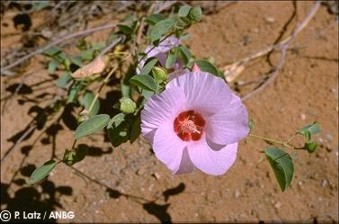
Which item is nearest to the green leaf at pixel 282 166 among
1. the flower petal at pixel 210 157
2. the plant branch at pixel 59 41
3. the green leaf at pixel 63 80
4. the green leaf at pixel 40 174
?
the flower petal at pixel 210 157

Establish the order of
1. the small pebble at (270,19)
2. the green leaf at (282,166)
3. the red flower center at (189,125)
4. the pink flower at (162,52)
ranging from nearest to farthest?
1. the red flower center at (189,125)
2. the green leaf at (282,166)
3. the pink flower at (162,52)
4. the small pebble at (270,19)

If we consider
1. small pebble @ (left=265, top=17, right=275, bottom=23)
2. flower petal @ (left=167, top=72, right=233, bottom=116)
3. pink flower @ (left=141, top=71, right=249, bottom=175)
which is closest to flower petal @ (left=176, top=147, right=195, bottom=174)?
pink flower @ (left=141, top=71, right=249, bottom=175)

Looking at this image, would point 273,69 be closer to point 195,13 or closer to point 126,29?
point 126,29

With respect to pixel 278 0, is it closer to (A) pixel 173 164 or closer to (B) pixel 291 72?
(B) pixel 291 72

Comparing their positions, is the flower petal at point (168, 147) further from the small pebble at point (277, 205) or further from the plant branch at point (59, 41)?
the plant branch at point (59, 41)

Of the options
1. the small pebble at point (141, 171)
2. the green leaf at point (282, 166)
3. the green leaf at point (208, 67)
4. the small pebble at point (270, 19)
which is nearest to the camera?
the green leaf at point (282, 166)

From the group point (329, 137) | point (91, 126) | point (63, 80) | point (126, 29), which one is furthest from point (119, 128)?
point (329, 137)
